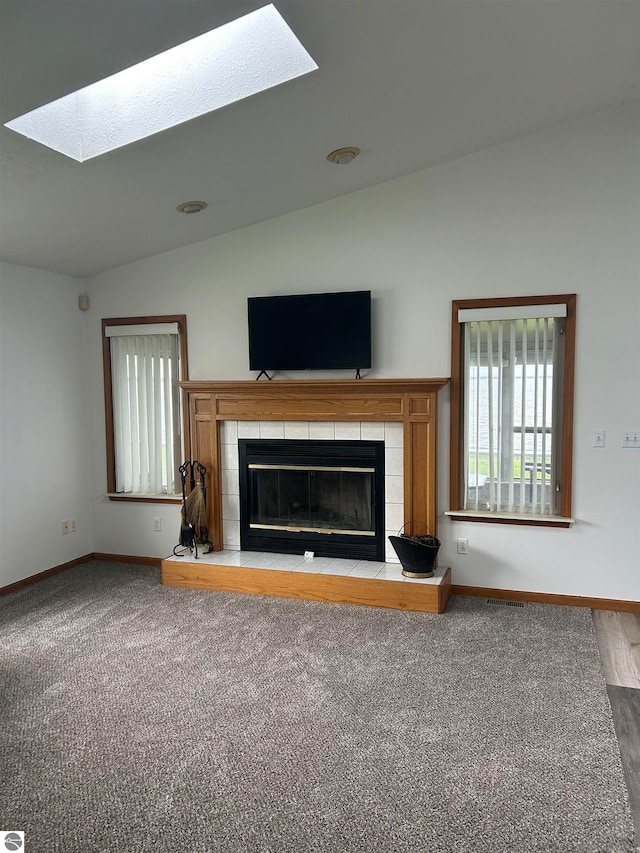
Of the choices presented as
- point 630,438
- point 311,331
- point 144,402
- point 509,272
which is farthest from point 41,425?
point 630,438

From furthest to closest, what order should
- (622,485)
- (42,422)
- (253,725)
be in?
(42,422), (622,485), (253,725)

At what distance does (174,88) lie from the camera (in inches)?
104

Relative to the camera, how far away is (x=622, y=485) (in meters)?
3.67

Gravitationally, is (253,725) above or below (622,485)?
below

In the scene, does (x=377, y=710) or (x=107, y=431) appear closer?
(x=377, y=710)

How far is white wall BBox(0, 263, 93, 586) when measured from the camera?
13.8 ft

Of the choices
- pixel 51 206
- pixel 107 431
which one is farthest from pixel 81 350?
pixel 51 206

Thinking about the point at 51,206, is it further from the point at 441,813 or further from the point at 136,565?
the point at 441,813

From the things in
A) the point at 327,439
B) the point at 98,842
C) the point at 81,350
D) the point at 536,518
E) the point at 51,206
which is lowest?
the point at 98,842

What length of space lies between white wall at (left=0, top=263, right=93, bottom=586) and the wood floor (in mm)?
3880

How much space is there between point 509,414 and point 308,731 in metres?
2.36

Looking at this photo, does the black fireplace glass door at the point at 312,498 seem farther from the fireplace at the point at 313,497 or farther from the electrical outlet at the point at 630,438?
the electrical outlet at the point at 630,438

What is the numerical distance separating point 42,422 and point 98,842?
3270mm

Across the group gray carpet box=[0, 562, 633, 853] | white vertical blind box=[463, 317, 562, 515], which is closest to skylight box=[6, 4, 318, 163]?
white vertical blind box=[463, 317, 562, 515]
